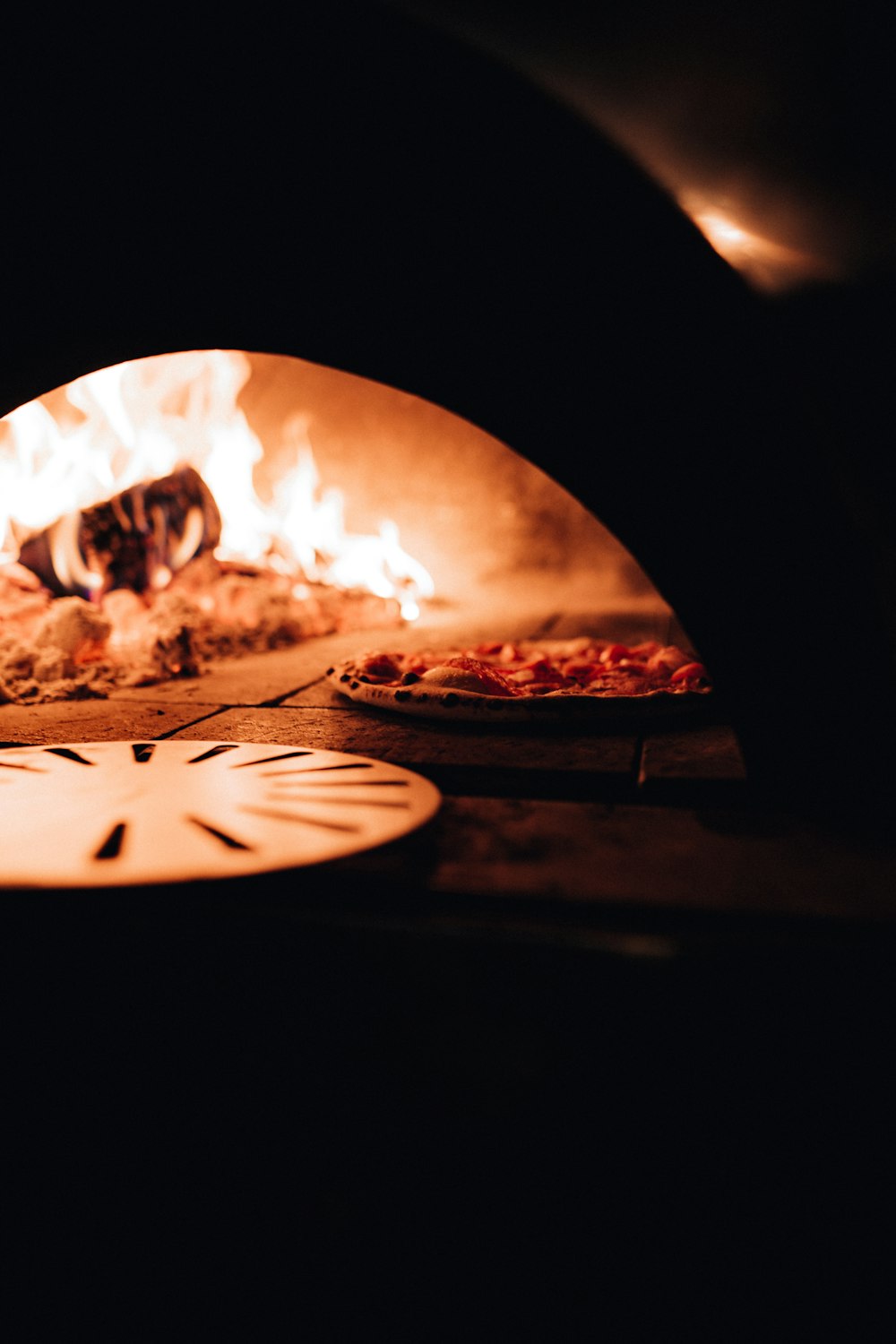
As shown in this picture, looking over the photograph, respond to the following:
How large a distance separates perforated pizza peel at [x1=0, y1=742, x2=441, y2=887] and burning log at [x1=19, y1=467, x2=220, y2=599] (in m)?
1.38

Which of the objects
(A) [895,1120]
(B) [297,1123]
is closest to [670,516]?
(A) [895,1120]

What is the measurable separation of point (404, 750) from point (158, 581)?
172 cm

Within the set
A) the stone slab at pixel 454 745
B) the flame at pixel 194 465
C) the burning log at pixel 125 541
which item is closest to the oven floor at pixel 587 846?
the stone slab at pixel 454 745

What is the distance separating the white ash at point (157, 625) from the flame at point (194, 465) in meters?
0.23

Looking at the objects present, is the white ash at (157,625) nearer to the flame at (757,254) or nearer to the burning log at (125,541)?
the burning log at (125,541)

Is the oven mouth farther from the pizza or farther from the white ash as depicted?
the pizza

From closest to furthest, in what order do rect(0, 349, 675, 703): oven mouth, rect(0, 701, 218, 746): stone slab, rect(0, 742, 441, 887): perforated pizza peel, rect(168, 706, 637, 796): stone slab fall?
rect(0, 742, 441, 887): perforated pizza peel < rect(168, 706, 637, 796): stone slab < rect(0, 701, 218, 746): stone slab < rect(0, 349, 675, 703): oven mouth

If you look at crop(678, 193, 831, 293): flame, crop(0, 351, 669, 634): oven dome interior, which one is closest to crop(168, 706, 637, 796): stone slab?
crop(678, 193, 831, 293): flame

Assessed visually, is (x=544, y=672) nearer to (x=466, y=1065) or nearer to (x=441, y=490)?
(x=466, y=1065)

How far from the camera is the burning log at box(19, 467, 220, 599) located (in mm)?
2713

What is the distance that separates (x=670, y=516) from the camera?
3.89 ft

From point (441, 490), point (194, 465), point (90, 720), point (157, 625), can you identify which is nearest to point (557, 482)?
point (90, 720)

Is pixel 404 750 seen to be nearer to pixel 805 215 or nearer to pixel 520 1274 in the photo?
pixel 520 1274

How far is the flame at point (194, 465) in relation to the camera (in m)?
2.83
